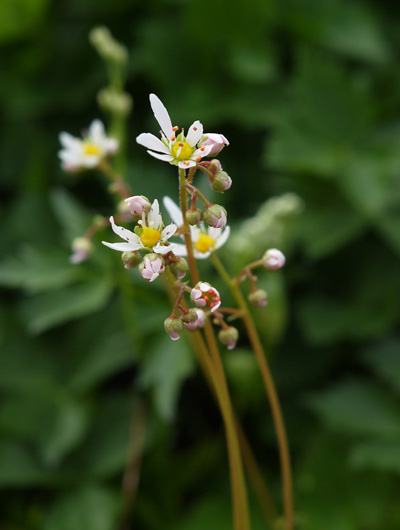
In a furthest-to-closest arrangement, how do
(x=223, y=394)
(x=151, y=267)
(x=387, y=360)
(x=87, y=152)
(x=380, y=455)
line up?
(x=387, y=360) < (x=380, y=455) < (x=87, y=152) < (x=223, y=394) < (x=151, y=267)

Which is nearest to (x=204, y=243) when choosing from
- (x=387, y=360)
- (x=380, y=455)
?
(x=380, y=455)

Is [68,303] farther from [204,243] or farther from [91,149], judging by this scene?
[204,243]

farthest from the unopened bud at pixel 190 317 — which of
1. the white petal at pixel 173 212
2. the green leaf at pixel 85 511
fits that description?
the green leaf at pixel 85 511

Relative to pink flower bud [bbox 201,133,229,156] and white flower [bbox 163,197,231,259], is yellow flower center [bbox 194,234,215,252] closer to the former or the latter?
white flower [bbox 163,197,231,259]

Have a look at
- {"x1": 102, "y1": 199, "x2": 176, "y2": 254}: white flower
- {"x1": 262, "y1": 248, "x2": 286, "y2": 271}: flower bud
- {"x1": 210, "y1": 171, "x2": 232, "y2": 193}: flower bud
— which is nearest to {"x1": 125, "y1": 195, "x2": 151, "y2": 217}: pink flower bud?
{"x1": 102, "y1": 199, "x2": 176, "y2": 254}: white flower

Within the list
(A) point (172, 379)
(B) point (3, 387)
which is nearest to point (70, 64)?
(B) point (3, 387)

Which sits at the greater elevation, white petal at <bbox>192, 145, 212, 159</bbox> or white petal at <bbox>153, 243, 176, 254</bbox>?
white petal at <bbox>192, 145, 212, 159</bbox>

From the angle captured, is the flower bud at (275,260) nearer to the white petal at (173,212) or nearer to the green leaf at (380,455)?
the white petal at (173,212)
